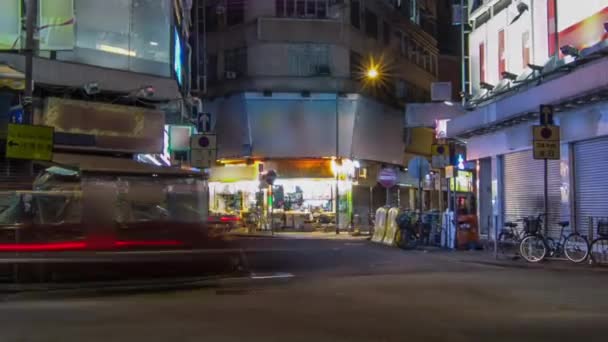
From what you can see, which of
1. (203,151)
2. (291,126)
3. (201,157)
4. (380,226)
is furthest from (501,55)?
(291,126)

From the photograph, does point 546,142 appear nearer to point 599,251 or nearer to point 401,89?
point 599,251

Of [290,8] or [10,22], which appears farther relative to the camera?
[290,8]

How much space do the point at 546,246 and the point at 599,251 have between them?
136 centimetres

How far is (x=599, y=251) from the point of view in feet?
59.0

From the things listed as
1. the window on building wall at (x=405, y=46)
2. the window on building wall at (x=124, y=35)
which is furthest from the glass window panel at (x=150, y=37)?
the window on building wall at (x=405, y=46)

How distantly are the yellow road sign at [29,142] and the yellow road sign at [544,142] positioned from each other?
39.0 feet

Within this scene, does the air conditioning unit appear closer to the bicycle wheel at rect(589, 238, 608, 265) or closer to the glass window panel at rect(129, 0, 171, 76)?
the glass window panel at rect(129, 0, 171, 76)

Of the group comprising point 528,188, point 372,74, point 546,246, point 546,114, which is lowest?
point 546,246

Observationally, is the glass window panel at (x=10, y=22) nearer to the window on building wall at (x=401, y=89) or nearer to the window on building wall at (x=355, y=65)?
the window on building wall at (x=355, y=65)

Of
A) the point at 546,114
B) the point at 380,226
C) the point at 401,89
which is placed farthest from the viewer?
the point at 401,89

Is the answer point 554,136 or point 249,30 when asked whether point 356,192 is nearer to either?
point 249,30

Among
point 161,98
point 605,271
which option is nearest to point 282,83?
point 161,98

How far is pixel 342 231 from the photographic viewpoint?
38.1 metres

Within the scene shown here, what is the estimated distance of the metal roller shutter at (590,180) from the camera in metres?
19.3
